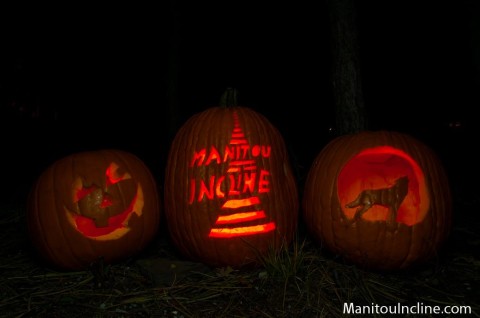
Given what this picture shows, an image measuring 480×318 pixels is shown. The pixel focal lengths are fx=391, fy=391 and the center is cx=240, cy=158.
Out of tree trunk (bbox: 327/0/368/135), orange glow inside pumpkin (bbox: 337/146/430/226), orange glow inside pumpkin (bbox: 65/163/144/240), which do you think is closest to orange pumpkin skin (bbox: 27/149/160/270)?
orange glow inside pumpkin (bbox: 65/163/144/240)

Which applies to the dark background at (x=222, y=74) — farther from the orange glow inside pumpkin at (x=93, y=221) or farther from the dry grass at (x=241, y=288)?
the dry grass at (x=241, y=288)

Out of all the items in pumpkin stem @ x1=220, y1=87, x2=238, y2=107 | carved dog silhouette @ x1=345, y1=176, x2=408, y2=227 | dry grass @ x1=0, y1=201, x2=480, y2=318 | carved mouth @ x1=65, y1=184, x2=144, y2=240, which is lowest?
dry grass @ x1=0, y1=201, x2=480, y2=318

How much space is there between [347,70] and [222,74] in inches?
127

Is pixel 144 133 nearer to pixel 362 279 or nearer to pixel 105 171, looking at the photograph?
pixel 105 171

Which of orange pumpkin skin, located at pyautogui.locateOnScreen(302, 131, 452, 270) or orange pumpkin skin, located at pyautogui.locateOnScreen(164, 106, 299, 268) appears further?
orange pumpkin skin, located at pyautogui.locateOnScreen(164, 106, 299, 268)

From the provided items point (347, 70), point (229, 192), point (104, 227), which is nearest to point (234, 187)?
point (229, 192)

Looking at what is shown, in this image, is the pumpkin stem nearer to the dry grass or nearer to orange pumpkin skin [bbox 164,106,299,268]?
orange pumpkin skin [bbox 164,106,299,268]

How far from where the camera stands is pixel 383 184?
2.62 meters

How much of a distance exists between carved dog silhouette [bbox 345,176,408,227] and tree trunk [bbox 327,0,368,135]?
30.9 inches

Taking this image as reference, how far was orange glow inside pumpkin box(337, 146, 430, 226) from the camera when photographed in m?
2.51

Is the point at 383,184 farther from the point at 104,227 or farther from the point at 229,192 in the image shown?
the point at 104,227

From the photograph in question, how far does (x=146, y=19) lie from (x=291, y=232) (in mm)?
4152

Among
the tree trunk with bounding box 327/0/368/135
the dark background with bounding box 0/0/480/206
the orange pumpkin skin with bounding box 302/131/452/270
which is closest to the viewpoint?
the orange pumpkin skin with bounding box 302/131/452/270

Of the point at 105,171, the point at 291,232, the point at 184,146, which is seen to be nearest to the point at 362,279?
the point at 291,232
